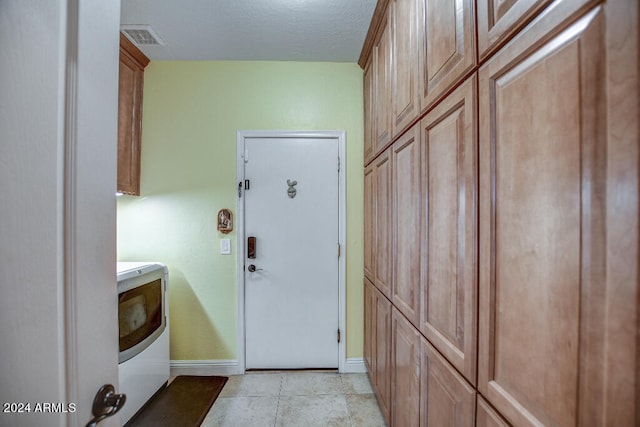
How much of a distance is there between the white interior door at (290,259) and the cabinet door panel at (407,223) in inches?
36.7

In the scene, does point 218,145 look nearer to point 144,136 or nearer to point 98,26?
point 144,136

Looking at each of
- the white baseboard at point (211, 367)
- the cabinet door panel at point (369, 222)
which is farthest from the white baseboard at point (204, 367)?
the cabinet door panel at point (369, 222)

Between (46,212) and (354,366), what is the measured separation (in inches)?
94.2

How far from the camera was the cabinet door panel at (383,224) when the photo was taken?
1.59 m

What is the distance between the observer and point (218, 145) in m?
2.32

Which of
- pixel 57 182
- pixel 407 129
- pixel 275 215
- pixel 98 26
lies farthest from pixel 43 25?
pixel 275 215

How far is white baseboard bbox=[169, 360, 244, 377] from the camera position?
2.28 metres

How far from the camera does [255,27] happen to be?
73.9 inches

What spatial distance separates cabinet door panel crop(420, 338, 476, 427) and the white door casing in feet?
3.03

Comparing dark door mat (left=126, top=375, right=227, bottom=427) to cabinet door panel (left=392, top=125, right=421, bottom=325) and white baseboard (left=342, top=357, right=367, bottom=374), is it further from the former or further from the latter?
cabinet door panel (left=392, top=125, right=421, bottom=325)

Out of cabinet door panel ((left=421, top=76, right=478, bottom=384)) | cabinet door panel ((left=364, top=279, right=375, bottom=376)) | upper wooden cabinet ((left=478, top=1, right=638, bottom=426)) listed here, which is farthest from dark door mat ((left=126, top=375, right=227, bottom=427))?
upper wooden cabinet ((left=478, top=1, right=638, bottom=426))

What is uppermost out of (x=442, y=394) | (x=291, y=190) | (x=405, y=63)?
(x=405, y=63)

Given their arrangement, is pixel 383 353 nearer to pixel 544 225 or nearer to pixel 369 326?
pixel 369 326

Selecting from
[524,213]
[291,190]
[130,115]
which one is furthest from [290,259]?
[524,213]
